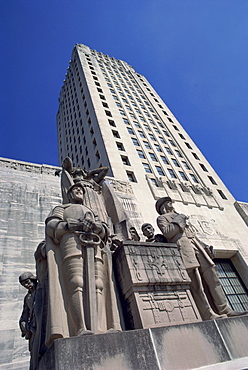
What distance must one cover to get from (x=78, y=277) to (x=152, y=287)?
4.66 ft

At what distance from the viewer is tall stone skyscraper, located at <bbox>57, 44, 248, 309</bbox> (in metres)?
18.5

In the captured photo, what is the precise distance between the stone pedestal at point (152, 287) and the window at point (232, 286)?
12158 mm

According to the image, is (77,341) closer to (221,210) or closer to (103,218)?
(103,218)

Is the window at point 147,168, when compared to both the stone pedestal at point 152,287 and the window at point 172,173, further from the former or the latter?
the stone pedestal at point 152,287

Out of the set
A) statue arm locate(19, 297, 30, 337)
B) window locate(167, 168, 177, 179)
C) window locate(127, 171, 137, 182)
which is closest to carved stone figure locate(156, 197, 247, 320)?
statue arm locate(19, 297, 30, 337)

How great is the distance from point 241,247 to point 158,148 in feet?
44.7

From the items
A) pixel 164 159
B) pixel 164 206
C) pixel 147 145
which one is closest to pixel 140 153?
pixel 147 145

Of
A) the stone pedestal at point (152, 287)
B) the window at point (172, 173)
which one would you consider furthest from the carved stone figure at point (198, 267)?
the window at point (172, 173)

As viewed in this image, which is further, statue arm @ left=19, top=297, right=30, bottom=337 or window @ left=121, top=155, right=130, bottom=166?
window @ left=121, top=155, right=130, bottom=166

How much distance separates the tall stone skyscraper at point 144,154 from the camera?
1845 centimetres

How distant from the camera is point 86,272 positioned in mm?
4160

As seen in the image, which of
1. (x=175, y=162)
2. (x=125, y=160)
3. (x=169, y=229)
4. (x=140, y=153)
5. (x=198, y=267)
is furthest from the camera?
(x=175, y=162)

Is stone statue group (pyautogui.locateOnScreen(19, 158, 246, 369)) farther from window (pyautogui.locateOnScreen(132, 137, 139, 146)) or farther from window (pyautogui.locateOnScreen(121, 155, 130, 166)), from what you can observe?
window (pyautogui.locateOnScreen(132, 137, 139, 146))

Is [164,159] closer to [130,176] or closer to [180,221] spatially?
[130,176]
